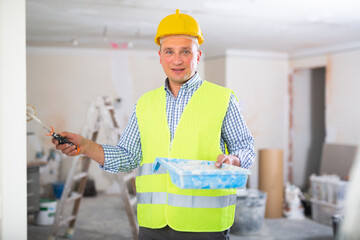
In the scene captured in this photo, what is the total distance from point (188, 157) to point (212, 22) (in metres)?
2.90

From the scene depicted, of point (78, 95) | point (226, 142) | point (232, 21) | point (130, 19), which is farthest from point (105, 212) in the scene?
point (226, 142)

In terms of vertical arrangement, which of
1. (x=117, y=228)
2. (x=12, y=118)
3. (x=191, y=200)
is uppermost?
(x=12, y=118)

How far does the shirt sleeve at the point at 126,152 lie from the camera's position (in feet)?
5.59

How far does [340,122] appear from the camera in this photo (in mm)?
5609

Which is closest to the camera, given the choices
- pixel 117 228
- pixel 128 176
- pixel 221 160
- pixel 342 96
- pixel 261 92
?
pixel 221 160

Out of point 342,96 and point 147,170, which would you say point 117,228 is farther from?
point 342,96

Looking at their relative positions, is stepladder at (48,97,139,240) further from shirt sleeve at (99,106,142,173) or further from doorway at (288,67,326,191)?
doorway at (288,67,326,191)

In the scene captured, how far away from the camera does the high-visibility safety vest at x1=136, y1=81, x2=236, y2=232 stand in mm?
1612

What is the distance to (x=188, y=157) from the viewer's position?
1.63m

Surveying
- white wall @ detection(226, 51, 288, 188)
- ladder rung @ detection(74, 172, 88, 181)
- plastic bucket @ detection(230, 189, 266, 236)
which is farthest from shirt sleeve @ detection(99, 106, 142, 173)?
white wall @ detection(226, 51, 288, 188)

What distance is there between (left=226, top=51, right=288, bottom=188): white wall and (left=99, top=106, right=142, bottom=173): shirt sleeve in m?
4.51

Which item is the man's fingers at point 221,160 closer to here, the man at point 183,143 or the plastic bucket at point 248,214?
the man at point 183,143

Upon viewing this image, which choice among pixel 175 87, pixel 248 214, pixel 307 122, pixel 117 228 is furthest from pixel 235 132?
pixel 307 122

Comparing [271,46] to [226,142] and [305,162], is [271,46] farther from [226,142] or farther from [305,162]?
[226,142]
